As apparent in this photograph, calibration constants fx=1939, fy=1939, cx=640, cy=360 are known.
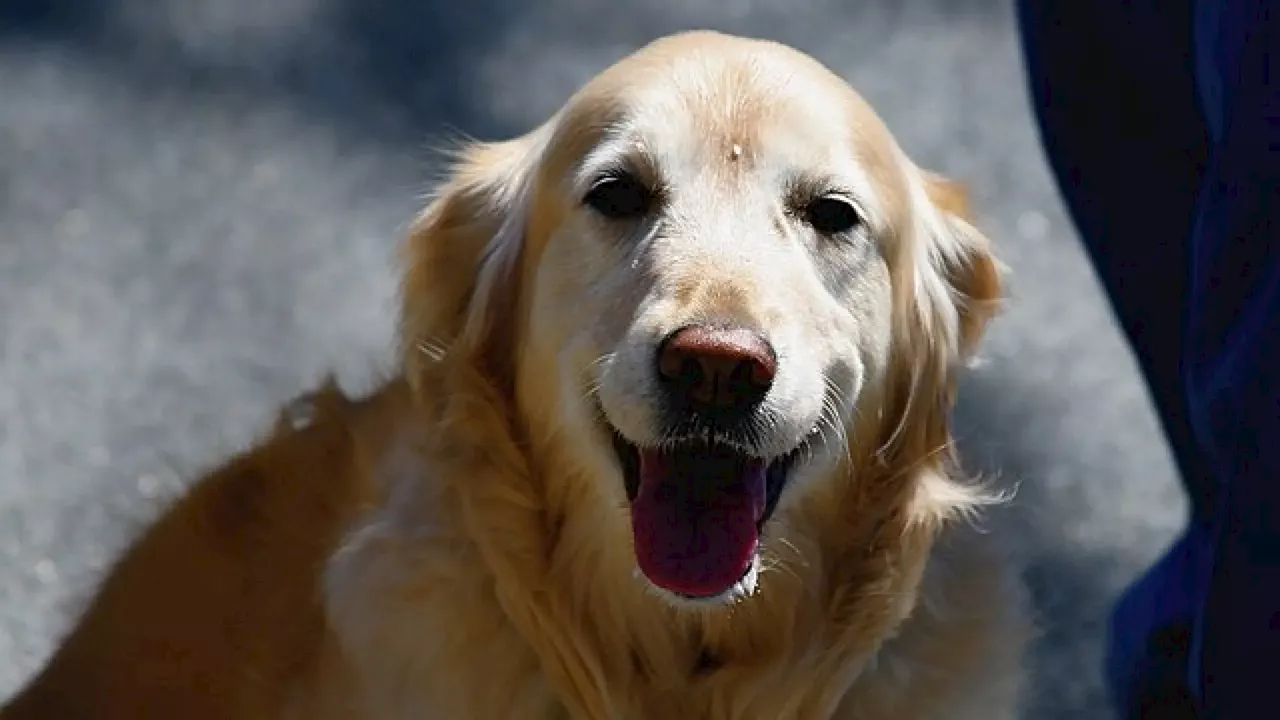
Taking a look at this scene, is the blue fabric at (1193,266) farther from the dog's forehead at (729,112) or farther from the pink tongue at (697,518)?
the pink tongue at (697,518)

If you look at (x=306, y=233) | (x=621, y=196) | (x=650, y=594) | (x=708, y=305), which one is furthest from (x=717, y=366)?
(x=306, y=233)

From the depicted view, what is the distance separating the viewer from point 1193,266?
2430 millimetres

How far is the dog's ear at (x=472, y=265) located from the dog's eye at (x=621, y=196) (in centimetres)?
19

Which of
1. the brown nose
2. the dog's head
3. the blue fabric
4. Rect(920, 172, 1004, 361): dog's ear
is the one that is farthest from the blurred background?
the brown nose

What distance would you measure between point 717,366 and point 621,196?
1.11 ft

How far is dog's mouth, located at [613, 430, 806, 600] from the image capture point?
2408 millimetres

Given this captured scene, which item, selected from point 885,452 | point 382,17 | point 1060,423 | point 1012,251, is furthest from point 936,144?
point 885,452

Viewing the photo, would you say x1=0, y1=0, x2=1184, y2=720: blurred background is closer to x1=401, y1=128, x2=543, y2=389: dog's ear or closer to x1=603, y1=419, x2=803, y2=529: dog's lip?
x1=401, y1=128, x2=543, y2=389: dog's ear

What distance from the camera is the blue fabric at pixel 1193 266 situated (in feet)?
6.95

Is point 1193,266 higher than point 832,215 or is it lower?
higher

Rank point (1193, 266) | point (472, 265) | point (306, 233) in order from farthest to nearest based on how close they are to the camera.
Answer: point (306, 233)
point (472, 265)
point (1193, 266)

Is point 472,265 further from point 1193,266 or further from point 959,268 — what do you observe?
point 1193,266

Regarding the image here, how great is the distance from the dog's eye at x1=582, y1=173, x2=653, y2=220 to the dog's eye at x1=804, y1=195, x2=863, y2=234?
211mm

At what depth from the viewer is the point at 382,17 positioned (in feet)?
16.5
